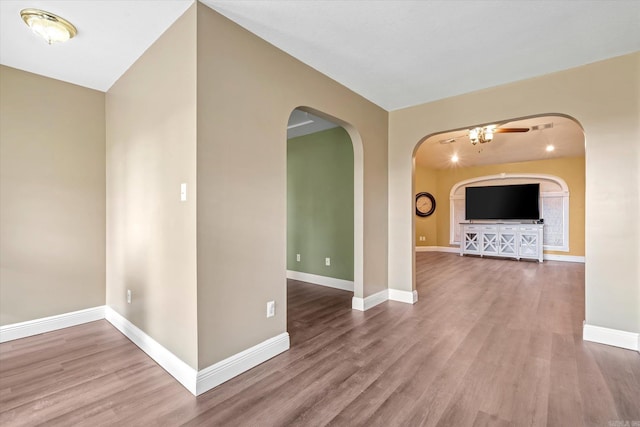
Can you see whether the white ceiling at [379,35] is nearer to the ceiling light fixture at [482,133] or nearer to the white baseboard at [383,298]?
the ceiling light fixture at [482,133]

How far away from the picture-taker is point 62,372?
2.14 metres

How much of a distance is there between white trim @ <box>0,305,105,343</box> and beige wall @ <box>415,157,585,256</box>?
8.08 meters

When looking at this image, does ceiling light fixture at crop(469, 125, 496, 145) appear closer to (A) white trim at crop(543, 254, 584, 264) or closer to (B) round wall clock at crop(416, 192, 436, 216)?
(B) round wall clock at crop(416, 192, 436, 216)

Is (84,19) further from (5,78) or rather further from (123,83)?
(5,78)

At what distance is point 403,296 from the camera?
12.5ft

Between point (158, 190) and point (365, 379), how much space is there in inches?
82.5

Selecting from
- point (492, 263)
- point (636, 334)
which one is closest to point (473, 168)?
point (492, 263)

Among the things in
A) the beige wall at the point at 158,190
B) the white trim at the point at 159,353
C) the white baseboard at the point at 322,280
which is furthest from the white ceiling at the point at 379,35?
the white baseboard at the point at 322,280

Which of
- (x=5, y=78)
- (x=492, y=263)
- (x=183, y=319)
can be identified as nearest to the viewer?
(x=183, y=319)

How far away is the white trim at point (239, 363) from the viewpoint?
190cm

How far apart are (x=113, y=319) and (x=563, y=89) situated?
5105 mm

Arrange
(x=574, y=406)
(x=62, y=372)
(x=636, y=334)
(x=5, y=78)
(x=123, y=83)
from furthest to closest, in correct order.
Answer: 1. (x=123, y=83)
2. (x=5, y=78)
3. (x=636, y=334)
4. (x=62, y=372)
5. (x=574, y=406)

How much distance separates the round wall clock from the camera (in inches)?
365

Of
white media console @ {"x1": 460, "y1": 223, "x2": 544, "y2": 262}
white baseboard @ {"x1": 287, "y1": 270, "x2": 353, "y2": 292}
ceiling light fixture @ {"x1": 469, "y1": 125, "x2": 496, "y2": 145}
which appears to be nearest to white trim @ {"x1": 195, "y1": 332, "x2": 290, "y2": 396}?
white baseboard @ {"x1": 287, "y1": 270, "x2": 353, "y2": 292}
